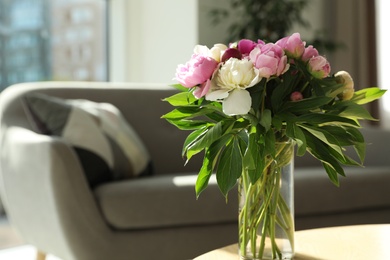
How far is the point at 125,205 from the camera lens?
7.37 ft

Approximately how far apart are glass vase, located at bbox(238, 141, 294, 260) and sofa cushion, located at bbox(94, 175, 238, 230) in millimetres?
1038

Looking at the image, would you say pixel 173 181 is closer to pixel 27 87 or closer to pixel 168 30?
pixel 27 87

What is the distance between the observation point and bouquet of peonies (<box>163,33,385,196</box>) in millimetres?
1176

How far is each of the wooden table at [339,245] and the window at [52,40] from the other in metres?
2.62

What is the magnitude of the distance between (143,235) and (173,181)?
224 millimetres

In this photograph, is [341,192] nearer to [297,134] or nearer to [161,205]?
[161,205]

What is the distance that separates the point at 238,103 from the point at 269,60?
91mm

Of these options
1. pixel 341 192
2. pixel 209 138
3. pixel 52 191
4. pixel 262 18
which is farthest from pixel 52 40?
pixel 209 138

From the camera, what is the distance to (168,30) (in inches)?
172

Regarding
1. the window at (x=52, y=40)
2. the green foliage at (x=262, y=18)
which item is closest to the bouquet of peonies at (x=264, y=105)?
the window at (x=52, y=40)

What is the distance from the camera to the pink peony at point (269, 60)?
3.84 ft

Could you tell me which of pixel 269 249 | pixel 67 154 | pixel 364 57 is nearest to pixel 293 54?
pixel 269 249

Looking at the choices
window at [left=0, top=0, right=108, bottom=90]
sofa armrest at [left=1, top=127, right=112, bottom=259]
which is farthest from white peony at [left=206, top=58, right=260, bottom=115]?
window at [left=0, top=0, right=108, bottom=90]

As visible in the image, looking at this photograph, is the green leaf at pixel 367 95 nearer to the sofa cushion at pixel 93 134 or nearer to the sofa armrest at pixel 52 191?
the sofa armrest at pixel 52 191
